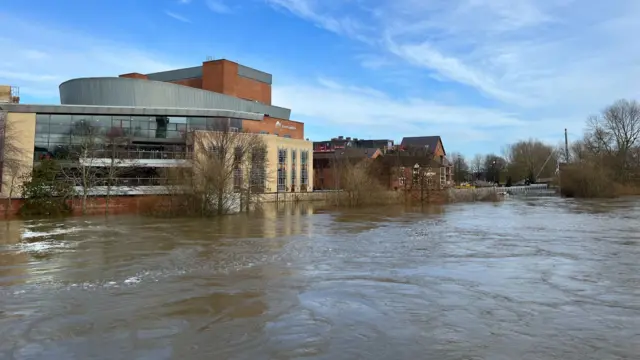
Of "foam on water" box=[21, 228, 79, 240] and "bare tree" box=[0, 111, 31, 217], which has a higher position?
"bare tree" box=[0, 111, 31, 217]

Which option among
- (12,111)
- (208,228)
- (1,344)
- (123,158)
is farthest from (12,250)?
(12,111)

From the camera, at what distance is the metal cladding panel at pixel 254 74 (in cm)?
7905

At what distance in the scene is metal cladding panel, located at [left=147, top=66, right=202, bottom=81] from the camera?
79.6 meters

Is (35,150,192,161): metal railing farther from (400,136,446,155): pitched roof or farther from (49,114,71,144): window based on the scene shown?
(400,136,446,155): pitched roof

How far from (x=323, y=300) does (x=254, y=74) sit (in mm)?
76201

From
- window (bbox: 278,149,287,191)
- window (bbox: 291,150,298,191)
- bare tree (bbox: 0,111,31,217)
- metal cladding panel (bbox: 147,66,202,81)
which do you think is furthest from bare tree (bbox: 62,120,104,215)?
metal cladding panel (bbox: 147,66,202,81)

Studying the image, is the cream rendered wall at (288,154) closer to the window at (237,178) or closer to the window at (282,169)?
the window at (282,169)

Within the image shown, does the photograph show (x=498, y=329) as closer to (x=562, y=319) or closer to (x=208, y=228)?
(x=562, y=319)

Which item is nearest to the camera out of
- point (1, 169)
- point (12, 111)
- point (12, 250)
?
point (12, 250)

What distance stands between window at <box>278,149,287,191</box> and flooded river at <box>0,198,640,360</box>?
5252 cm

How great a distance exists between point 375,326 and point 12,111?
58.1 m

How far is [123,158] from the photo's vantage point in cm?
4725

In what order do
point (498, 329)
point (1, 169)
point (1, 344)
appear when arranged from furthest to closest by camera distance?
1. point (1, 169)
2. point (498, 329)
3. point (1, 344)

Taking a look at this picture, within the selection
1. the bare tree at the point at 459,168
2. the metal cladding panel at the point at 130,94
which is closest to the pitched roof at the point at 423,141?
the bare tree at the point at 459,168
